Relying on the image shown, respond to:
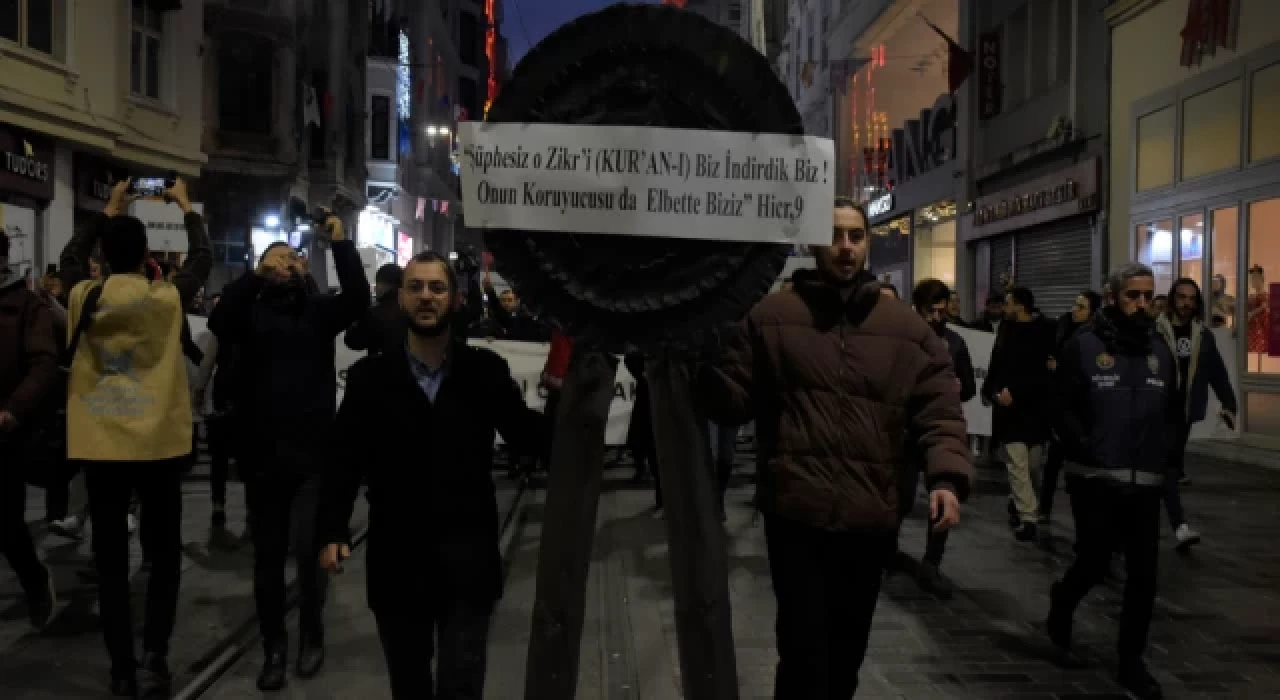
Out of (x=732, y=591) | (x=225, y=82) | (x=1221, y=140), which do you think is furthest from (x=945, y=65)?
(x=732, y=591)

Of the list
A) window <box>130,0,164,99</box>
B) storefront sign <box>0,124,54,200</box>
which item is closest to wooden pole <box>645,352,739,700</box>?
storefront sign <box>0,124,54,200</box>

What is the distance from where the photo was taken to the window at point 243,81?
93.6ft

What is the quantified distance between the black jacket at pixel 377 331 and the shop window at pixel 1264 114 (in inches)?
482

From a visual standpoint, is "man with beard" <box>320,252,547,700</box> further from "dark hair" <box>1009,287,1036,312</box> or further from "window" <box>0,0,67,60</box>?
"window" <box>0,0,67,60</box>

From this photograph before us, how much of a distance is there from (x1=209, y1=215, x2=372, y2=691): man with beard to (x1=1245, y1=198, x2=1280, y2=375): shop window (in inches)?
500

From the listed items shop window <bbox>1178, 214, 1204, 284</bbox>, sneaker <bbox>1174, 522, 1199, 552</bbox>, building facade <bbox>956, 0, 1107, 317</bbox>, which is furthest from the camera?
building facade <bbox>956, 0, 1107, 317</bbox>

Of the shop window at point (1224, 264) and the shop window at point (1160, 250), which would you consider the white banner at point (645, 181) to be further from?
the shop window at point (1160, 250)

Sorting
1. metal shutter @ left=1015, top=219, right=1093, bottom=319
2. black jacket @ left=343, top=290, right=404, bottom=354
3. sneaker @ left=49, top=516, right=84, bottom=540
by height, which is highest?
metal shutter @ left=1015, top=219, right=1093, bottom=319

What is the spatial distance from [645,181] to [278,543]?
10.0 ft

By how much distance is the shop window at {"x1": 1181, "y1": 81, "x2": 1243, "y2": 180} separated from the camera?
15.2 metres

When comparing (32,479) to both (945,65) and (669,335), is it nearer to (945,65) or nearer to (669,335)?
(669,335)

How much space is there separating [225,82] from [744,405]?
28118mm

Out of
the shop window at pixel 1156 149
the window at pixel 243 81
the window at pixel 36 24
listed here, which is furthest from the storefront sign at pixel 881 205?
the window at pixel 36 24

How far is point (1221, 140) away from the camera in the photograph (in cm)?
1554
